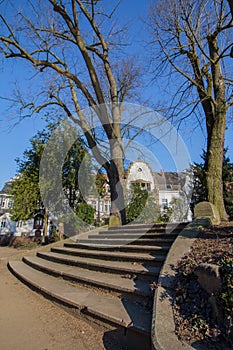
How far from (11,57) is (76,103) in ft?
11.1

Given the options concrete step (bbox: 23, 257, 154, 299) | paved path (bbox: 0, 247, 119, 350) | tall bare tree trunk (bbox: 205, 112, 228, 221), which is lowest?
paved path (bbox: 0, 247, 119, 350)

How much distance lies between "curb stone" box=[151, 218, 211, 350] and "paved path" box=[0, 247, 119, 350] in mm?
628

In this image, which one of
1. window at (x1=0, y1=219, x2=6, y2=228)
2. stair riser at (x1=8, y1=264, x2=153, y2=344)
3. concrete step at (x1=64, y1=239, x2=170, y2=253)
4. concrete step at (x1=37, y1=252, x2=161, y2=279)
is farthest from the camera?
window at (x1=0, y1=219, x2=6, y2=228)

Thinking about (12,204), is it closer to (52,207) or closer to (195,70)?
(52,207)

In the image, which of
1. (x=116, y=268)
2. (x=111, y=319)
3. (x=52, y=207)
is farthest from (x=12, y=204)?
(x=111, y=319)

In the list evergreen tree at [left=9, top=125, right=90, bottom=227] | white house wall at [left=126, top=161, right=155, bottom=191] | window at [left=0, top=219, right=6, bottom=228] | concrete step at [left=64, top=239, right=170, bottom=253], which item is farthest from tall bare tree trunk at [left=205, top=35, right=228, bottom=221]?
window at [left=0, top=219, right=6, bottom=228]

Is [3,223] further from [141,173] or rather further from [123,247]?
[123,247]

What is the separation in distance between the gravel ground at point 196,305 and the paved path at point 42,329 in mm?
841

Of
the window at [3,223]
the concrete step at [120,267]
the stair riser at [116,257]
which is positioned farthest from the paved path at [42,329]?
the window at [3,223]

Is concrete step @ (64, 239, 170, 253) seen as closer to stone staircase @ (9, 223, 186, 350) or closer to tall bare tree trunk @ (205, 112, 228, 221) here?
stone staircase @ (9, 223, 186, 350)

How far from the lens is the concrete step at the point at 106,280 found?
3.07m

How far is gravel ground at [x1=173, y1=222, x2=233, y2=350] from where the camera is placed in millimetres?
1856

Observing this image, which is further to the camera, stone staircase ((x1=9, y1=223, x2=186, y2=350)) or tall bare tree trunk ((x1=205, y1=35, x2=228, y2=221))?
tall bare tree trunk ((x1=205, y1=35, x2=228, y2=221))

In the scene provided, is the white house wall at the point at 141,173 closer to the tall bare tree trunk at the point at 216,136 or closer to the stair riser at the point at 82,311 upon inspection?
the tall bare tree trunk at the point at 216,136
